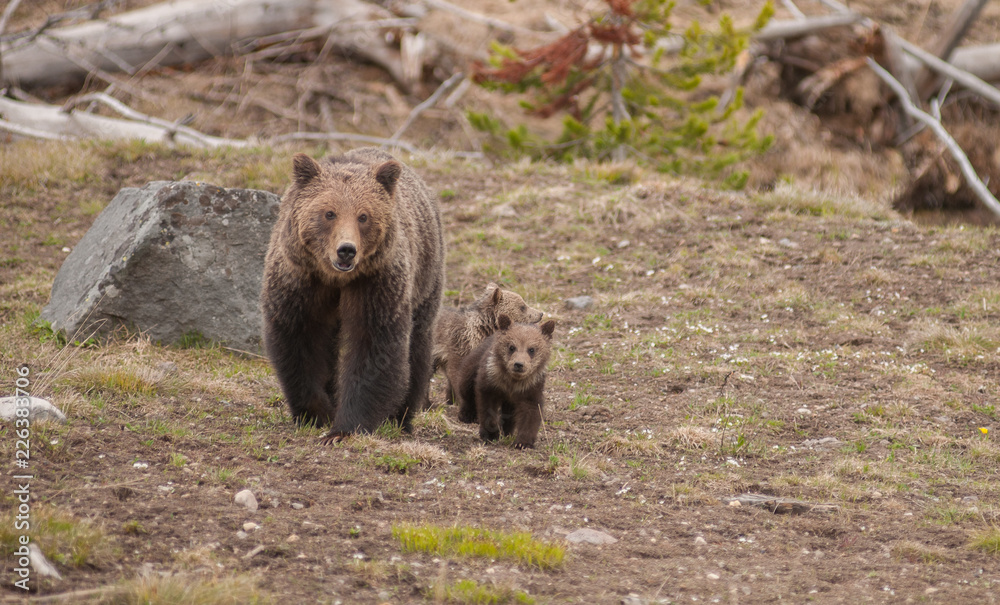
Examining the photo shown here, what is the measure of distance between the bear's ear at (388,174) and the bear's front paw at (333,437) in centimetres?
163

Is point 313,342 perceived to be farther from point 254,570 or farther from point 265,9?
point 265,9

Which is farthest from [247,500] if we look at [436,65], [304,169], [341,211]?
→ [436,65]

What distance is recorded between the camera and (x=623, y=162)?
13.6 metres

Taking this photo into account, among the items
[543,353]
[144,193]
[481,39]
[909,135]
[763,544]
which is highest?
[481,39]

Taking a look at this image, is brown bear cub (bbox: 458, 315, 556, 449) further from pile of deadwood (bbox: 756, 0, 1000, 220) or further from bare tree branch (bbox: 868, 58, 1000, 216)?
pile of deadwood (bbox: 756, 0, 1000, 220)

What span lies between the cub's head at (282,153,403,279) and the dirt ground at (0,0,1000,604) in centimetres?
119

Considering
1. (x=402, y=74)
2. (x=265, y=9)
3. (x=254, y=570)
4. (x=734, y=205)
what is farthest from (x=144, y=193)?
(x=402, y=74)

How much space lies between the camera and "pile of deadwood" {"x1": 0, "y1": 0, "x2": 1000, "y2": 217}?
14859mm

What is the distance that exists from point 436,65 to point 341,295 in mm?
14361

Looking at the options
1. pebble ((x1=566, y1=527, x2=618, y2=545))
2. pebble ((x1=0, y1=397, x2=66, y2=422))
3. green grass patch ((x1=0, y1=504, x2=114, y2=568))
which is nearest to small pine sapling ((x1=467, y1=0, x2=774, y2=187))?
pebble ((x1=566, y1=527, x2=618, y2=545))

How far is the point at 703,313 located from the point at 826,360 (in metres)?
1.57

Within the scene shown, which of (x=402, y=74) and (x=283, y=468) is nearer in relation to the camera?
(x=283, y=468)

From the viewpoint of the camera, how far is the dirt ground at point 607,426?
4.00m

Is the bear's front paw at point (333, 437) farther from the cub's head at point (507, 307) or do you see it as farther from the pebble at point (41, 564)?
the cub's head at point (507, 307)
